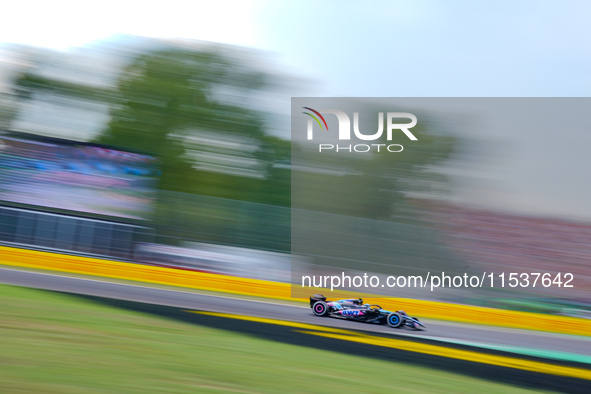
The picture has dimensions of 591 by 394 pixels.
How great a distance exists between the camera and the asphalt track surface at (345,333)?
186 inches

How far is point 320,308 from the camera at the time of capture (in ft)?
22.8

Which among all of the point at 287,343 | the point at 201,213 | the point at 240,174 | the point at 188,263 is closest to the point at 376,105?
the point at 240,174

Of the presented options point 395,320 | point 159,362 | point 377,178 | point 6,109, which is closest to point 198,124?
point 377,178

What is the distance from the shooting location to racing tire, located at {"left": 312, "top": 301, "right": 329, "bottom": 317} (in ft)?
22.7

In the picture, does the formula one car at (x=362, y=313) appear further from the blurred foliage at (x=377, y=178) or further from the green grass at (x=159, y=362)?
the blurred foliage at (x=377, y=178)

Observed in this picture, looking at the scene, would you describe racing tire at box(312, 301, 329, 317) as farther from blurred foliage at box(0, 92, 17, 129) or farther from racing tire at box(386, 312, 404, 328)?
blurred foliage at box(0, 92, 17, 129)

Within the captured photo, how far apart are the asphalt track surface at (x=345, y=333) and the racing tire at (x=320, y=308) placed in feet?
0.34

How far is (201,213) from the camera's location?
1054cm

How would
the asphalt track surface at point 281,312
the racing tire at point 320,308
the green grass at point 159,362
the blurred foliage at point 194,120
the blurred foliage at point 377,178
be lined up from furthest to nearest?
the blurred foliage at point 194,120
the blurred foliage at point 377,178
the racing tire at point 320,308
the asphalt track surface at point 281,312
the green grass at point 159,362

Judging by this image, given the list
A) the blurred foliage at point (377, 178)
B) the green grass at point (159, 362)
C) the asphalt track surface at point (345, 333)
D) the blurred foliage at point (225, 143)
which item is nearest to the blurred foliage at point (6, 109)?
the blurred foliage at point (225, 143)

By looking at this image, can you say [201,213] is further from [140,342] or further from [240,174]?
[140,342]

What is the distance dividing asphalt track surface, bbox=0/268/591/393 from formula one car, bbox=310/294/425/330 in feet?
0.36

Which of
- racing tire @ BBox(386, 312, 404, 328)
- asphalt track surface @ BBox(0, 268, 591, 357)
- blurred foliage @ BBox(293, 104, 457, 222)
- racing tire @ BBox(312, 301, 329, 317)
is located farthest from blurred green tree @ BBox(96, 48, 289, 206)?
racing tire @ BBox(386, 312, 404, 328)

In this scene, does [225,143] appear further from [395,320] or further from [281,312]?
[395,320]
